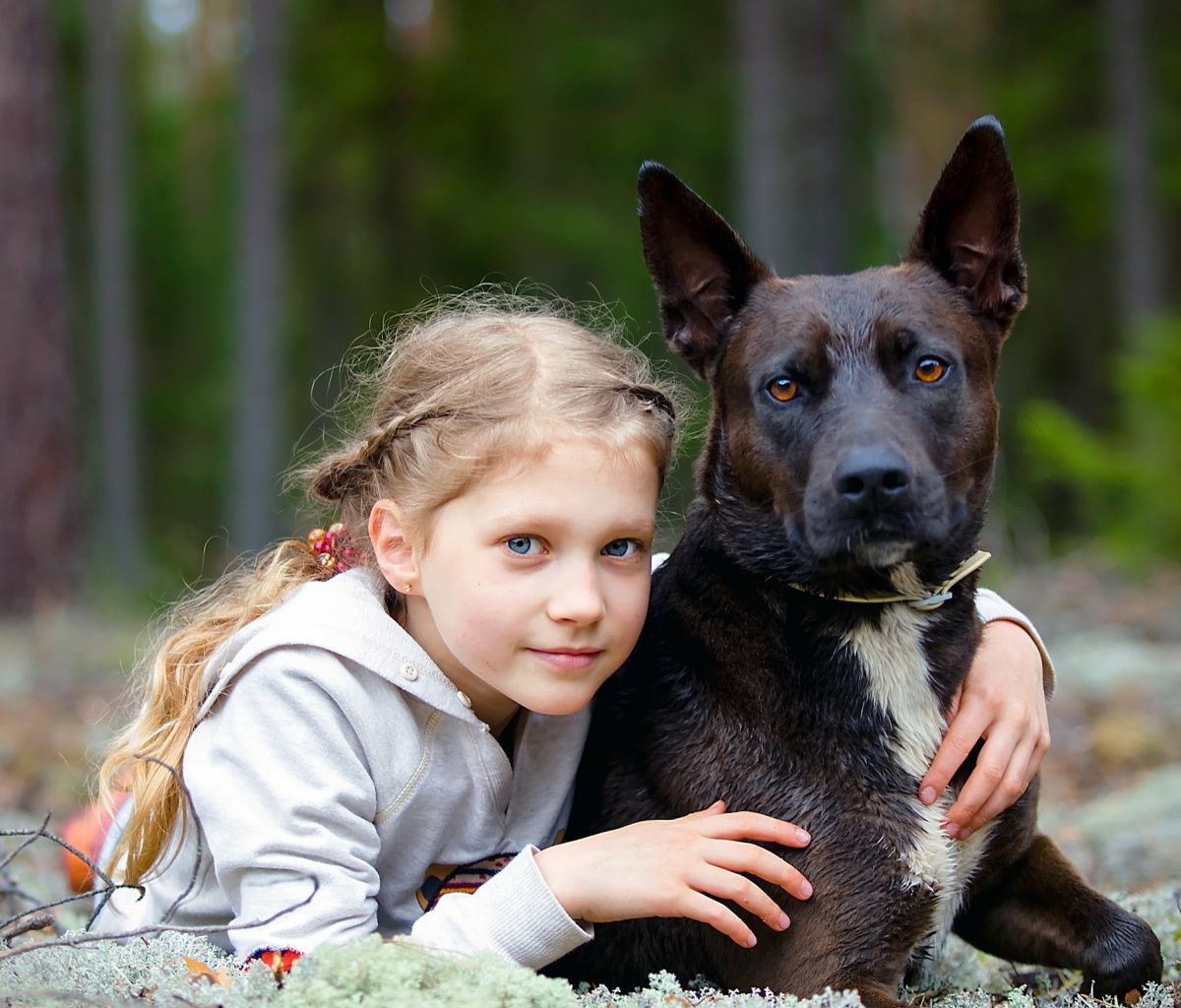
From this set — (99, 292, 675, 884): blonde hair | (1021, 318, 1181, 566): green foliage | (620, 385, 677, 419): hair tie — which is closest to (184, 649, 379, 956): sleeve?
(99, 292, 675, 884): blonde hair

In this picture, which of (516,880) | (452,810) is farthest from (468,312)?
(516,880)

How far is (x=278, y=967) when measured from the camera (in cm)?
246

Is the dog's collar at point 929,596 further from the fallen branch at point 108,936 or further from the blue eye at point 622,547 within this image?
the fallen branch at point 108,936

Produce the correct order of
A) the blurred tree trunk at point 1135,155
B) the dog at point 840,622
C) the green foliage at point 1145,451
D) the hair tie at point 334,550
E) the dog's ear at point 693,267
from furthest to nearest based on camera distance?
the blurred tree trunk at point 1135,155 → the green foliage at point 1145,451 → the hair tie at point 334,550 → the dog's ear at point 693,267 → the dog at point 840,622

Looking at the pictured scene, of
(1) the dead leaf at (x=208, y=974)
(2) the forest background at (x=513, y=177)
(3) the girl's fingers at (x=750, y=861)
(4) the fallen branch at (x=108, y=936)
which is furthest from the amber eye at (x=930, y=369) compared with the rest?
(2) the forest background at (x=513, y=177)

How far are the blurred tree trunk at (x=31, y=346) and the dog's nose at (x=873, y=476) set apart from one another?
9.12 metres

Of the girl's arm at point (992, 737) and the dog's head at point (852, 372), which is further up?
the dog's head at point (852, 372)

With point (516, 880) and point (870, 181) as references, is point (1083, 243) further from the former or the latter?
point (516, 880)

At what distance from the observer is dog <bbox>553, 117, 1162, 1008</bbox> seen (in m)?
2.64

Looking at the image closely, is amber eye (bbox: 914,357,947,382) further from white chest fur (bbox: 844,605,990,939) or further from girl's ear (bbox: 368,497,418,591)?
girl's ear (bbox: 368,497,418,591)

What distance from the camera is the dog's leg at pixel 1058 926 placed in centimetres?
283

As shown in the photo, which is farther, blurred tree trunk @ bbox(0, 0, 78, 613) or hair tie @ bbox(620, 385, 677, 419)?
blurred tree trunk @ bbox(0, 0, 78, 613)

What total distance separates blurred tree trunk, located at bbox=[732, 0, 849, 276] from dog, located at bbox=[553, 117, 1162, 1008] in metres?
7.09

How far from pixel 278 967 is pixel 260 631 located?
27.2 inches
